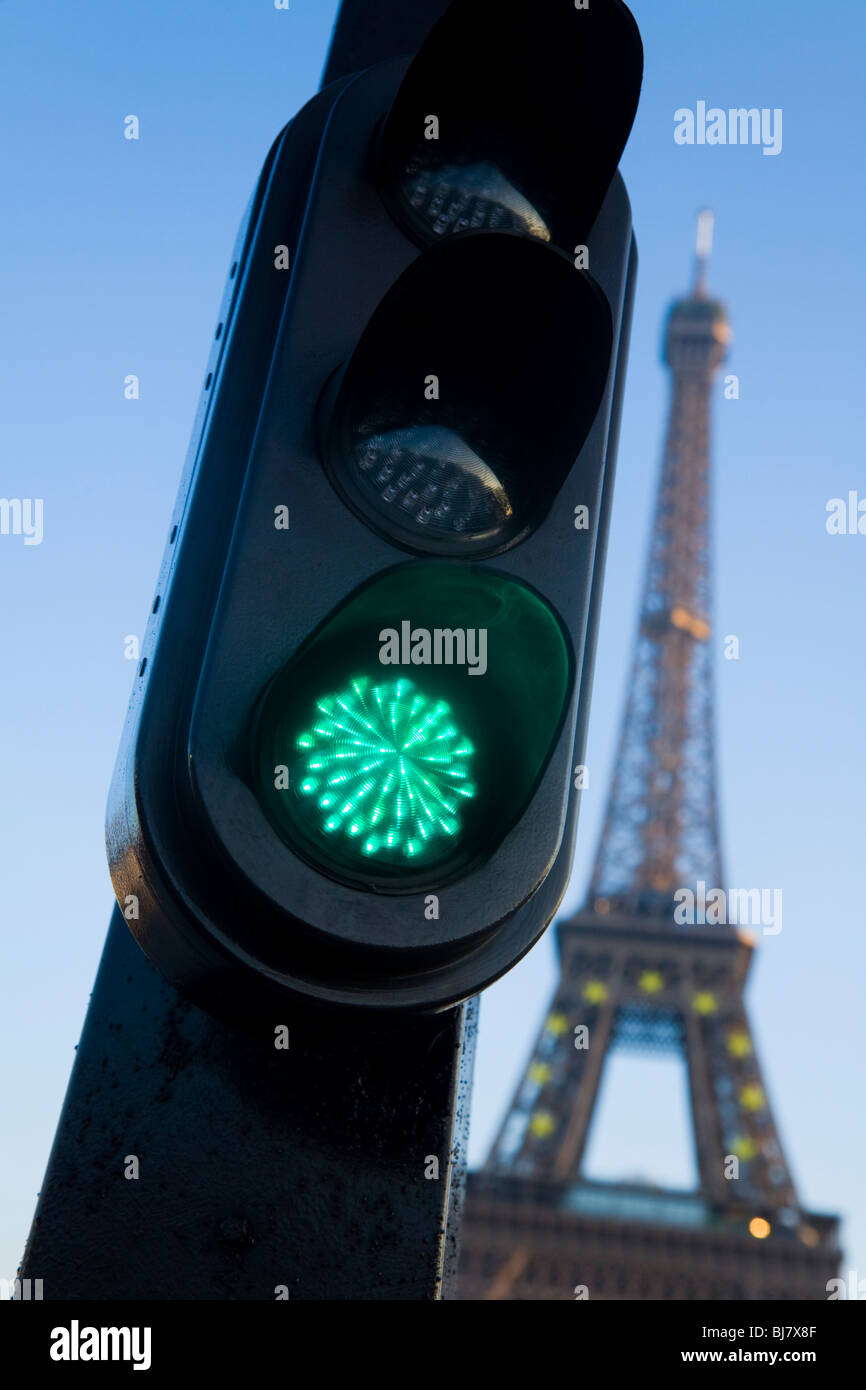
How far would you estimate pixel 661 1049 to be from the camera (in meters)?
36.7

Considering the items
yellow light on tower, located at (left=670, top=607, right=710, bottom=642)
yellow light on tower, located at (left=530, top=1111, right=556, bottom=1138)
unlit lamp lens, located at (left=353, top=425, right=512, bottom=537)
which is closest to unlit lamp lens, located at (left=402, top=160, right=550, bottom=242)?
unlit lamp lens, located at (left=353, top=425, right=512, bottom=537)

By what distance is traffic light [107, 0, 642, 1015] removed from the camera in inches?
51.6

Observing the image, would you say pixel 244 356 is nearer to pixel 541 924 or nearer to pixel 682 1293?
pixel 541 924

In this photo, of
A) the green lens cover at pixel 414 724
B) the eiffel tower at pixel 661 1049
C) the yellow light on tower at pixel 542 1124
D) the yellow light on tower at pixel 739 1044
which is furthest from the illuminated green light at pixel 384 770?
the yellow light on tower at pixel 739 1044

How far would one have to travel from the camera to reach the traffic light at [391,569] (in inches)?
51.6

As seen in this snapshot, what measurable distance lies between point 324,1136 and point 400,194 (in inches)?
41.8

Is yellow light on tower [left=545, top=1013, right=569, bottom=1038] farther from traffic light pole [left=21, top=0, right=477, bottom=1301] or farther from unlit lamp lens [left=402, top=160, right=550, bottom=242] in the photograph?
unlit lamp lens [left=402, top=160, right=550, bottom=242]

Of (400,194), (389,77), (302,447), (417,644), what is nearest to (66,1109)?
(417,644)

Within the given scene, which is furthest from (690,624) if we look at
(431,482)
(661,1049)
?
(431,482)

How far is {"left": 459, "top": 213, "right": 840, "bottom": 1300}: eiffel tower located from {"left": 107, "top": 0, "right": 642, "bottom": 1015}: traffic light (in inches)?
956

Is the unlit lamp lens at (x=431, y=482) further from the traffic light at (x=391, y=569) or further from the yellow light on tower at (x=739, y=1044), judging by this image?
the yellow light on tower at (x=739, y=1044)

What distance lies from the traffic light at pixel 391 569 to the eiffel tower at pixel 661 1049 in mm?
24272

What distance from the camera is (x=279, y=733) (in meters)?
1.34

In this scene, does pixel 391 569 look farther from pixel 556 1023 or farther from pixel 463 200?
pixel 556 1023
